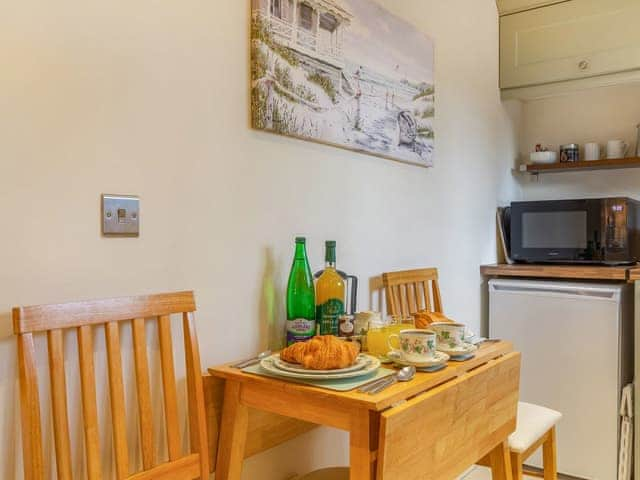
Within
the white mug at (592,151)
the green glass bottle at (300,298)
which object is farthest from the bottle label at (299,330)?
the white mug at (592,151)

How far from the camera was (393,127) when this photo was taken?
2260 mm

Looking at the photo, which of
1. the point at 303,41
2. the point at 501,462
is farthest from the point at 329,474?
the point at 303,41

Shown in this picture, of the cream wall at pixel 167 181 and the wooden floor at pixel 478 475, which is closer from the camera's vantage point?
the cream wall at pixel 167 181

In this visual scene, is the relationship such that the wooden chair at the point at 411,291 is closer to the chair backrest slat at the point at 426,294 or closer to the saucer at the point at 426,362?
the chair backrest slat at the point at 426,294

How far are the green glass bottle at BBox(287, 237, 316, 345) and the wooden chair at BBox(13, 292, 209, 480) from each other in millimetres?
358

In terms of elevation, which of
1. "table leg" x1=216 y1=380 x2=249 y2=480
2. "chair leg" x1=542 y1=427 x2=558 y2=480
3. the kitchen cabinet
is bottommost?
"chair leg" x1=542 y1=427 x2=558 y2=480

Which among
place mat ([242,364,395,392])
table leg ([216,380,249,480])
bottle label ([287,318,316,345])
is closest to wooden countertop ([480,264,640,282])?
bottle label ([287,318,316,345])

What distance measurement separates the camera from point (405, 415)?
123 cm

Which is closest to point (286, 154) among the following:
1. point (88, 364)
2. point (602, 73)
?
point (88, 364)

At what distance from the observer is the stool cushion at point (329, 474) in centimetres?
175

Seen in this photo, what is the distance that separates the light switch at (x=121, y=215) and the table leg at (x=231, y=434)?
19.3 inches

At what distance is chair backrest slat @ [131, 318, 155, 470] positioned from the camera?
128 cm

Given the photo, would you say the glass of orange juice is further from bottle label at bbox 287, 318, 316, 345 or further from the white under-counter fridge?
the white under-counter fridge

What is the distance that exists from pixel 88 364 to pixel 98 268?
A: 0.76 feet
